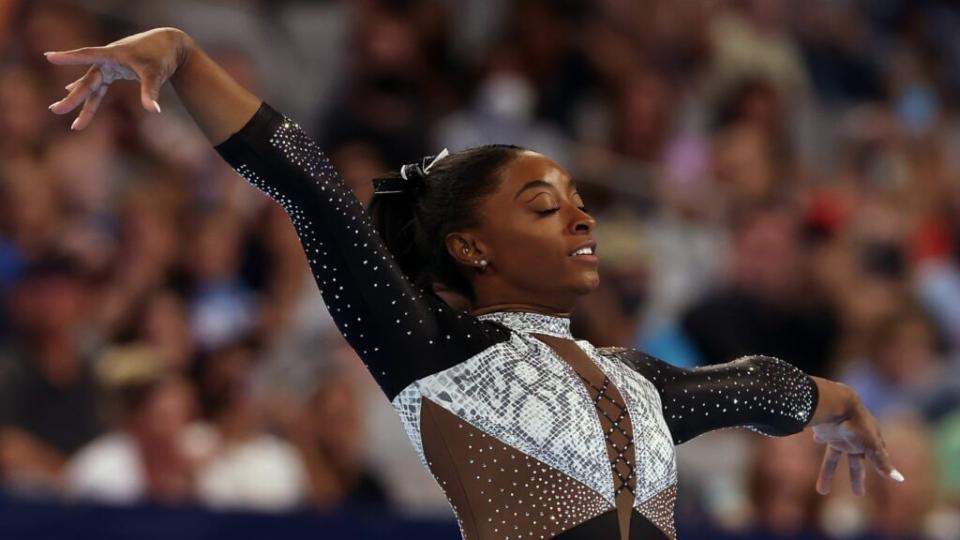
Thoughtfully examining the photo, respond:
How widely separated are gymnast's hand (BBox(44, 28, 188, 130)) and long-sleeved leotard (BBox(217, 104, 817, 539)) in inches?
7.2

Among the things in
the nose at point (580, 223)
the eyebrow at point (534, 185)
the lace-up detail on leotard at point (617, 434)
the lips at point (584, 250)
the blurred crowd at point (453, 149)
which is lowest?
the lace-up detail on leotard at point (617, 434)

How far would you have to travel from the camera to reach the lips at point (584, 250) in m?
2.70

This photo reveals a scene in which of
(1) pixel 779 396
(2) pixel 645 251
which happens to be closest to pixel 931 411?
(2) pixel 645 251

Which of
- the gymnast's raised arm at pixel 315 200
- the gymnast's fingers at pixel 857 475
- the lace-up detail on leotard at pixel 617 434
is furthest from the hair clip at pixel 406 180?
the gymnast's fingers at pixel 857 475

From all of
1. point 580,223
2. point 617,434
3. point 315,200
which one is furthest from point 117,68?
point 617,434

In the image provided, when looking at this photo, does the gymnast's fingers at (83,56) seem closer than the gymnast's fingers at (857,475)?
Yes

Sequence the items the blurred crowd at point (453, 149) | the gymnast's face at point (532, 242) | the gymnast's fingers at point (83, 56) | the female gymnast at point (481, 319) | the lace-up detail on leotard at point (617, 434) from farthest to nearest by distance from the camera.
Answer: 1. the blurred crowd at point (453, 149)
2. the gymnast's face at point (532, 242)
3. the lace-up detail on leotard at point (617, 434)
4. the female gymnast at point (481, 319)
5. the gymnast's fingers at point (83, 56)

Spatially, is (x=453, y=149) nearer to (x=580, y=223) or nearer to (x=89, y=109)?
(x=580, y=223)

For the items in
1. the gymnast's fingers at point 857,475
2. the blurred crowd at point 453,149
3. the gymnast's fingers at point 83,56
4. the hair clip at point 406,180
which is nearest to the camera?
the gymnast's fingers at point 83,56

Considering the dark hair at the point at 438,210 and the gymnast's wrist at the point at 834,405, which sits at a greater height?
the dark hair at the point at 438,210

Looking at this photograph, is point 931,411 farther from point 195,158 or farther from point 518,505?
point 518,505

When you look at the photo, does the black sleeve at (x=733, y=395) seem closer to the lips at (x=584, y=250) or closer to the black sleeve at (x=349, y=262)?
the lips at (x=584, y=250)

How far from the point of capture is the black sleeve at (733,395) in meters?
2.87

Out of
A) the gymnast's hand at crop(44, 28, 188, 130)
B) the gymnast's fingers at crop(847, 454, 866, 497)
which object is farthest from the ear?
the gymnast's fingers at crop(847, 454, 866, 497)
